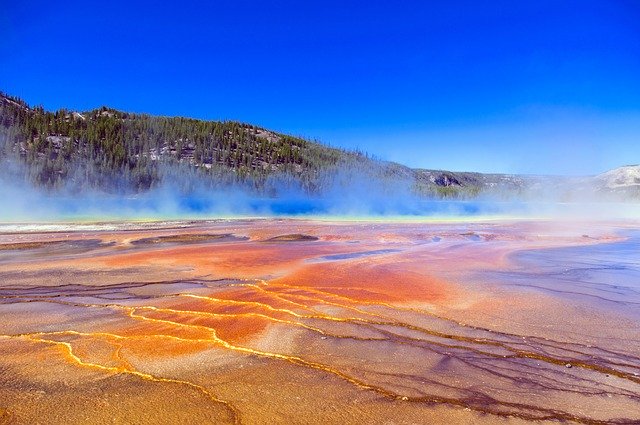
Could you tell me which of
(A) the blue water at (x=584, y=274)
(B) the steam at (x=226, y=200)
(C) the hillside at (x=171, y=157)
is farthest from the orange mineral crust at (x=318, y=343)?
(C) the hillside at (x=171, y=157)

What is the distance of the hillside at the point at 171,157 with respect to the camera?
51.9 m

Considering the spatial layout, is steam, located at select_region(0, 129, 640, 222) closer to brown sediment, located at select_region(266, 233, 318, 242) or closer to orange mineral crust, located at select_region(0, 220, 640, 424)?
brown sediment, located at select_region(266, 233, 318, 242)

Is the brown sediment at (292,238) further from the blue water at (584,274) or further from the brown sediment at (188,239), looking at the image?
the blue water at (584,274)

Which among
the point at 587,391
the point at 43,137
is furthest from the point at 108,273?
the point at 43,137

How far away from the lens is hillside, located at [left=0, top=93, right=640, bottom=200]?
51906 mm

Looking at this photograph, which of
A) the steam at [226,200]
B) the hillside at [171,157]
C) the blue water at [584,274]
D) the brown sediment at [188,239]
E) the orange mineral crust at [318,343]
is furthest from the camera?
the hillside at [171,157]

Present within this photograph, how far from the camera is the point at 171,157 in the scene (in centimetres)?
6631

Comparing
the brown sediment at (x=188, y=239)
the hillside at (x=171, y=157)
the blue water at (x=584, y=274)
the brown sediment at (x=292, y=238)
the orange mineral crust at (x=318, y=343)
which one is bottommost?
the brown sediment at (x=188, y=239)

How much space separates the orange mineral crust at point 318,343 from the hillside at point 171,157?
46.0m

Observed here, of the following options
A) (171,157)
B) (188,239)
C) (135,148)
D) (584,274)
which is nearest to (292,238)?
(188,239)

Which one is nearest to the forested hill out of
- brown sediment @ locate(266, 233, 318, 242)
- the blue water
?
brown sediment @ locate(266, 233, 318, 242)

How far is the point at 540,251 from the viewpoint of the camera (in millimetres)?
14812

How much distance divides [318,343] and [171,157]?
6563 centimetres

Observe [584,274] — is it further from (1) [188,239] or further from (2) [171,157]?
(2) [171,157]
